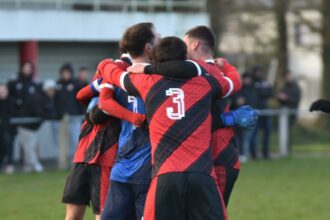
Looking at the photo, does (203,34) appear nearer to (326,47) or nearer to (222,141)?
(222,141)

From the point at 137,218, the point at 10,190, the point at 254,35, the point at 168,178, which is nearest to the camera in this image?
the point at 168,178

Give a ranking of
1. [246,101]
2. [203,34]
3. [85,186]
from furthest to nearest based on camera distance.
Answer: [246,101] → [85,186] → [203,34]

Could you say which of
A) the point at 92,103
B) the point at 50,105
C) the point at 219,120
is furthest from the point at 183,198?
the point at 50,105

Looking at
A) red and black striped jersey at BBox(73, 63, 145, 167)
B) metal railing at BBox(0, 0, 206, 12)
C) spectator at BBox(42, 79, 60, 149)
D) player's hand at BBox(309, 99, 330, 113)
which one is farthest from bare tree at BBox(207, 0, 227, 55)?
player's hand at BBox(309, 99, 330, 113)

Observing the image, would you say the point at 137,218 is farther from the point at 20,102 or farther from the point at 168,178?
the point at 20,102

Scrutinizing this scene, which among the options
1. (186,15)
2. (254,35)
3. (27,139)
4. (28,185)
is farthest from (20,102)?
(254,35)

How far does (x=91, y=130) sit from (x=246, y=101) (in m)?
12.5

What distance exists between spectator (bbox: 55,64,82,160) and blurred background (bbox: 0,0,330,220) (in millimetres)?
19

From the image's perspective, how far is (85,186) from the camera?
8219 mm

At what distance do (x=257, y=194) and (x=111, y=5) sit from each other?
33.6ft

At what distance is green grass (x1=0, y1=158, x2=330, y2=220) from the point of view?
1188 cm

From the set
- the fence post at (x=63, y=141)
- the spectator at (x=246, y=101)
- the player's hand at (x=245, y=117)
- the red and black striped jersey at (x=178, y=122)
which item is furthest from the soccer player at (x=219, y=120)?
the spectator at (x=246, y=101)

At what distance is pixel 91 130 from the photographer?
7969 millimetres

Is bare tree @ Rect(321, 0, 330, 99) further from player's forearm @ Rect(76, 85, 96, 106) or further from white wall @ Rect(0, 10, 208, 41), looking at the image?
player's forearm @ Rect(76, 85, 96, 106)
